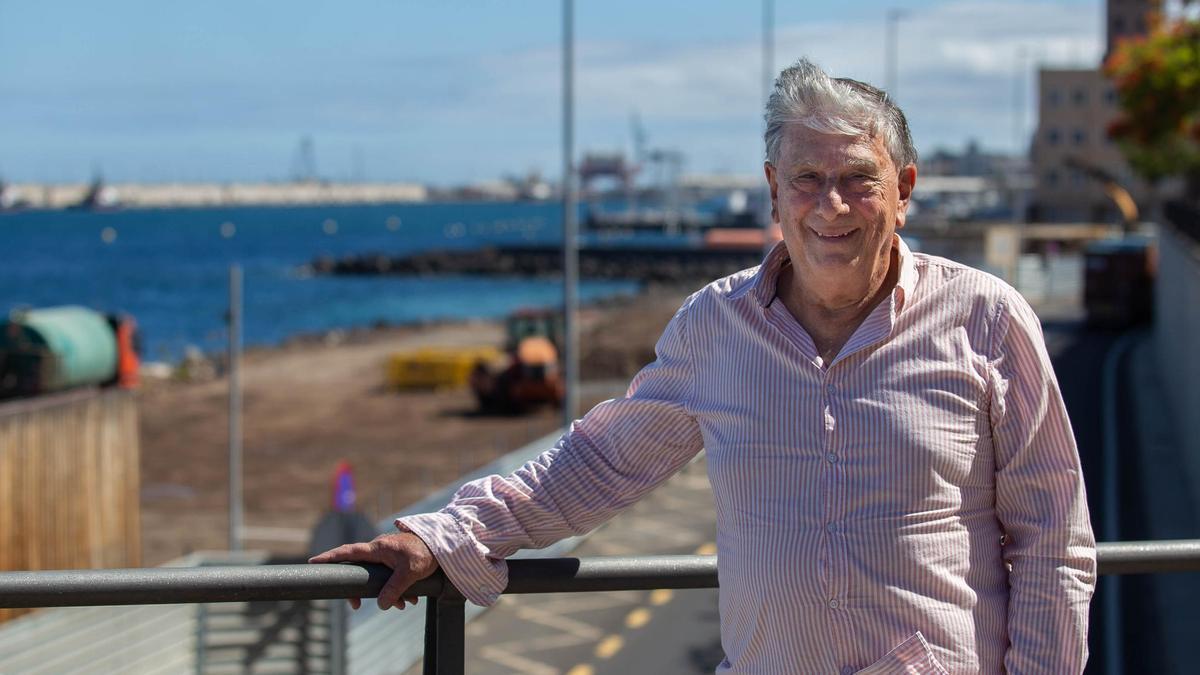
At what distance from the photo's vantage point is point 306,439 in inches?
1544

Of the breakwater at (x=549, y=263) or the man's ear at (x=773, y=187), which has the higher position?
the man's ear at (x=773, y=187)

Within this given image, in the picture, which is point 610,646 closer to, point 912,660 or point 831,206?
point 912,660

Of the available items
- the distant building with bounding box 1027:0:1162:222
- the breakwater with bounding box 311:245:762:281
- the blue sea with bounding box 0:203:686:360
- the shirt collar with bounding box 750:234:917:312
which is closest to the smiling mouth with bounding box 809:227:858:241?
the shirt collar with bounding box 750:234:917:312

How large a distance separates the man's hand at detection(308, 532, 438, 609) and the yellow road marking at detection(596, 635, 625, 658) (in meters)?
10.2

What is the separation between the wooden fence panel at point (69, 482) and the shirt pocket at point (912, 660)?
14140 mm

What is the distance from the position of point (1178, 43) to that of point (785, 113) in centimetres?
2187

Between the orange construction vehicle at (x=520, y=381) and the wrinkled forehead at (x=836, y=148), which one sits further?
the orange construction vehicle at (x=520, y=381)

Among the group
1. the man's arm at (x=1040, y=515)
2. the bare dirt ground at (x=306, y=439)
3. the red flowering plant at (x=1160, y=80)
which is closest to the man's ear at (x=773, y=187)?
the man's arm at (x=1040, y=515)

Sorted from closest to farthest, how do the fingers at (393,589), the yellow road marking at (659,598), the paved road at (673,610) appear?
the fingers at (393,589) → the paved road at (673,610) → the yellow road marking at (659,598)

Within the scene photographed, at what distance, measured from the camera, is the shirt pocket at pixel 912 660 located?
2605 millimetres

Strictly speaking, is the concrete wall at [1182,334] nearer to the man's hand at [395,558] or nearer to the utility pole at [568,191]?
the utility pole at [568,191]

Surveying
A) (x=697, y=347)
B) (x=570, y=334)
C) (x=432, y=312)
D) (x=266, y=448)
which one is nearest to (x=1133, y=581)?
(x=570, y=334)

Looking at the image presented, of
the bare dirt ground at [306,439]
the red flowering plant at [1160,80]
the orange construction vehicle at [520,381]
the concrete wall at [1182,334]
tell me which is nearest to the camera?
the concrete wall at [1182,334]

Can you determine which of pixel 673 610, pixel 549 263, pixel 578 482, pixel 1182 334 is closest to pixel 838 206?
pixel 578 482
